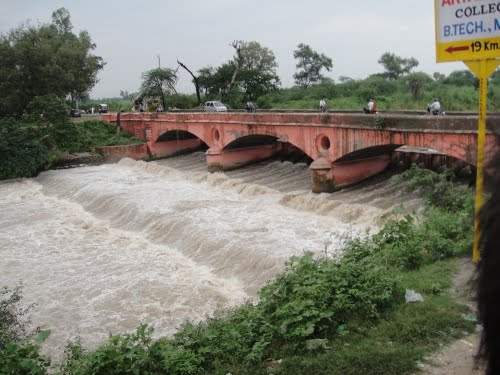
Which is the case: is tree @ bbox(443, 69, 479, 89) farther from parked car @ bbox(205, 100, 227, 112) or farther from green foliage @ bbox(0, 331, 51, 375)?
green foliage @ bbox(0, 331, 51, 375)

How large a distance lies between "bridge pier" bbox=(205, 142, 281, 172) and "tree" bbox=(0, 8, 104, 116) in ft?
59.2

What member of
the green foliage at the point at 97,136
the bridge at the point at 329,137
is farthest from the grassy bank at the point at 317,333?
the green foliage at the point at 97,136

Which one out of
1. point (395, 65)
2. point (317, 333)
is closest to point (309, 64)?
point (395, 65)

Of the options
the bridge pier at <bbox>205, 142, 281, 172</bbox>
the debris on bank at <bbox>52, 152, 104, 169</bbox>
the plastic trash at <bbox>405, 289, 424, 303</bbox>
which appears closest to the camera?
the plastic trash at <bbox>405, 289, 424, 303</bbox>

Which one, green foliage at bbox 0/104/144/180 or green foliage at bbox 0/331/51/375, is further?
green foliage at bbox 0/104/144/180

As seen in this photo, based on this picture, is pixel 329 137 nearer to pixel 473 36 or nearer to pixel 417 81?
pixel 473 36

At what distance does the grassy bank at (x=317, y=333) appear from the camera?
17.1 feet

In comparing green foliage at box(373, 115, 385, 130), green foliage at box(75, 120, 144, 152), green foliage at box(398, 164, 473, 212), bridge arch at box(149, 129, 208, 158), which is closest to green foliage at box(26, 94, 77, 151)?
green foliage at box(75, 120, 144, 152)

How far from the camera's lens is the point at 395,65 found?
2094 inches

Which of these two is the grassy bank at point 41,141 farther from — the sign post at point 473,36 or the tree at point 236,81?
the sign post at point 473,36

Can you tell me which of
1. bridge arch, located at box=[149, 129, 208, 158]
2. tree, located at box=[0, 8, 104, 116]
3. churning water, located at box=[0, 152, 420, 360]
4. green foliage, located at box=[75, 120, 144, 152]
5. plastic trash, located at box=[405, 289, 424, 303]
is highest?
tree, located at box=[0, 8, 104, 116]

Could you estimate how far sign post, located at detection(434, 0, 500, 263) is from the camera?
19.3 ft

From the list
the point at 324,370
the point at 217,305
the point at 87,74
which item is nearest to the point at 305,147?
the point at 217,305

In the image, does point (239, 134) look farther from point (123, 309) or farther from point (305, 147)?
point (123, 309)
